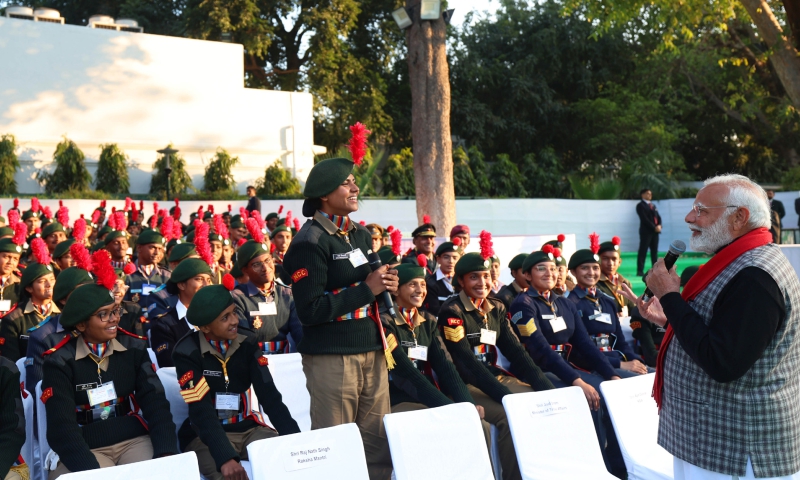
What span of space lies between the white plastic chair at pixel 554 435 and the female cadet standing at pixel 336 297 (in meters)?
0.76

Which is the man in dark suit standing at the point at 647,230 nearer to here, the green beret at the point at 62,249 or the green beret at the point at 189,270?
the green beret at the point at 62,249

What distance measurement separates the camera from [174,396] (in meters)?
4.50

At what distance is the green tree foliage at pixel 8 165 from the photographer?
17422 millimetres

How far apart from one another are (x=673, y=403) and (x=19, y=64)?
1858cm

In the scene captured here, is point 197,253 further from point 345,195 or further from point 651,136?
point 651,136

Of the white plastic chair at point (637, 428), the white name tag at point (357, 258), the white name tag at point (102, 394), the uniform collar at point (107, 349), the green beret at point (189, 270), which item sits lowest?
the white plastic chair at point (637, 428)

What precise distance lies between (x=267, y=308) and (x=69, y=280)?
1.36 metres

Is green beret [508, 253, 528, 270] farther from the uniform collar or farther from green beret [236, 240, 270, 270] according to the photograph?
the uniform collar

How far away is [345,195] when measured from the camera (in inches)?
148

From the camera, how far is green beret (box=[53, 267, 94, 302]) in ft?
15.9

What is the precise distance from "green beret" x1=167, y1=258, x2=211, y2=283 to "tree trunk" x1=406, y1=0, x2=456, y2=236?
6505 millimetres

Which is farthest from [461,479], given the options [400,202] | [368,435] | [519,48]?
[519,48]

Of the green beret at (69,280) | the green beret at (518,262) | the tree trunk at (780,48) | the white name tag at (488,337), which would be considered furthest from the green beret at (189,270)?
the tree trunk at (780,48)

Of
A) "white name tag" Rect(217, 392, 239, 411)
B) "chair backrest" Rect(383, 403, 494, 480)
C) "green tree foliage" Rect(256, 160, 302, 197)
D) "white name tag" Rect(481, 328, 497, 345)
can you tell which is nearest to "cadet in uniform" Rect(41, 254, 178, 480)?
"white name tag" Rect(217, 392, 239, 411)
